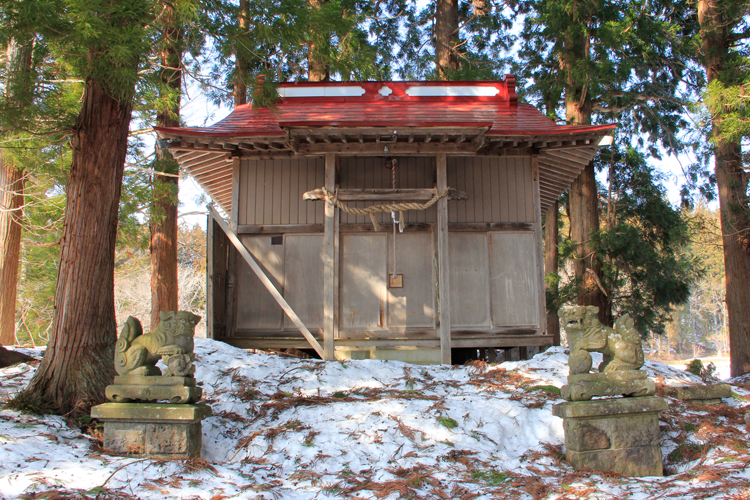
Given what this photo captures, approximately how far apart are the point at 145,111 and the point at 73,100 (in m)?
2.50

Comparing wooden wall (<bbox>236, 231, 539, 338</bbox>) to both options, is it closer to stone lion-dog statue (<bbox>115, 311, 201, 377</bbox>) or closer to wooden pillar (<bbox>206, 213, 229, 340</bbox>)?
wooden pillar (<bbox>206, 213, 229, 340</bbox>)

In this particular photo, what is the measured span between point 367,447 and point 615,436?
2.06 m

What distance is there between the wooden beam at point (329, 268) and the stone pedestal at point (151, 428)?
340cm

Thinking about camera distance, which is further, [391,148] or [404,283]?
[404,283]

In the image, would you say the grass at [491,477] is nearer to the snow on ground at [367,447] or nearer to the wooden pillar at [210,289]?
the snow on ground at [367,447]

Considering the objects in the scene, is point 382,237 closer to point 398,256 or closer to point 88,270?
point 398,256

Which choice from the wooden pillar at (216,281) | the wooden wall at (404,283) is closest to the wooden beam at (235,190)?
the wooden pillar at (216,281)

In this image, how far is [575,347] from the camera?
477 centimetres

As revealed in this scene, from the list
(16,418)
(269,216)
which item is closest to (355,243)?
(269,216)

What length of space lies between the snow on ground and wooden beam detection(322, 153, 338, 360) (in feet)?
3.34

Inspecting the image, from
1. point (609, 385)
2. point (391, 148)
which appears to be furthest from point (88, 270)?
point (609, 385)

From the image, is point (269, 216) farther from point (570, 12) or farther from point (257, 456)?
point (570, 12)

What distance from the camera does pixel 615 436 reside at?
443 centimetres

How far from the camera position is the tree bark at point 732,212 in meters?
10.8
